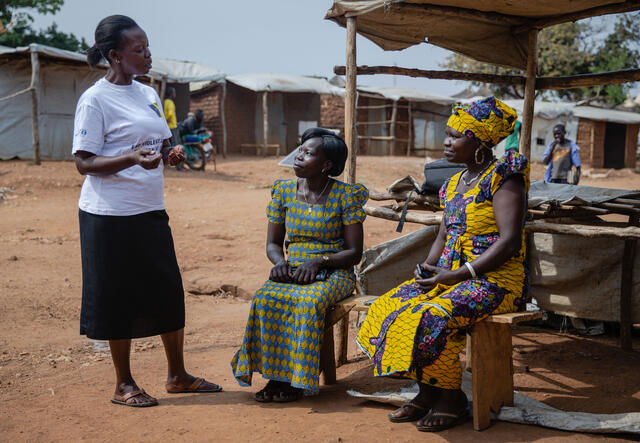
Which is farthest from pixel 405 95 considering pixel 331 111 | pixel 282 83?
pixel 282 83

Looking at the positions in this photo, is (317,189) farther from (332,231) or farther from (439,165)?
(439,165)

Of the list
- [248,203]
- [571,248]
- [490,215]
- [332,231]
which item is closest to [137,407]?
[332,231]

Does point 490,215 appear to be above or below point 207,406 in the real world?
above

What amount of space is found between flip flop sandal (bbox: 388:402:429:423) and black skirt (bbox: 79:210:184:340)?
1285 millimetres

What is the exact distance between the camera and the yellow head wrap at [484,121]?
3008 millimetres

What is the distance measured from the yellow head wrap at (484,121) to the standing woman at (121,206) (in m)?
1.45

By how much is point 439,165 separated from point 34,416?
2878 millimetres

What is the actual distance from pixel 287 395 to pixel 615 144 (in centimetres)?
2551

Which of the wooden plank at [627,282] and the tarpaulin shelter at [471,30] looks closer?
the wooden plank at [627,282]

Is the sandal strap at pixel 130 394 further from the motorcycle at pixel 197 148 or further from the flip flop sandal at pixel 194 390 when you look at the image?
the motorcycle at pixel 197 148

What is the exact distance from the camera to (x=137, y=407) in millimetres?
3094

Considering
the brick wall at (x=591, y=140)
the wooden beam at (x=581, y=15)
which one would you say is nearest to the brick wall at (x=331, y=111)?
the brick wall at (x=591, y=140)

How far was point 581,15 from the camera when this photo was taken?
4430 mm

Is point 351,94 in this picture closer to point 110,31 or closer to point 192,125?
point 110,31
